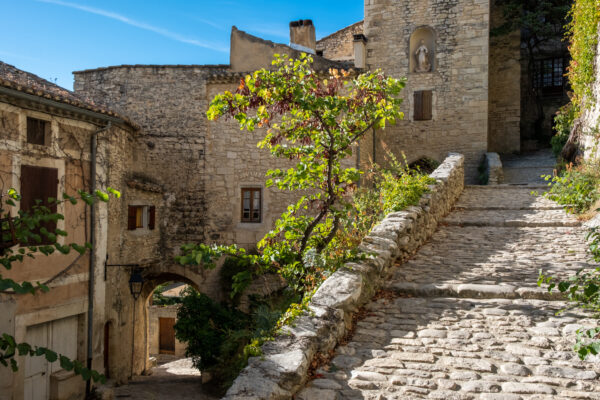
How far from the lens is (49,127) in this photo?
360 inches

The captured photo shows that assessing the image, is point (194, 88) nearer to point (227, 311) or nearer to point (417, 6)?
point (227, 311)

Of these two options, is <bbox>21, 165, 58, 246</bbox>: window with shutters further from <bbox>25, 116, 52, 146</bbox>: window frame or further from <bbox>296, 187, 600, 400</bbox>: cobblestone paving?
<bbox>296, 187, 600, 400</bbox>: cobblestone paving

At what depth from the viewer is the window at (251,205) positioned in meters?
14.2

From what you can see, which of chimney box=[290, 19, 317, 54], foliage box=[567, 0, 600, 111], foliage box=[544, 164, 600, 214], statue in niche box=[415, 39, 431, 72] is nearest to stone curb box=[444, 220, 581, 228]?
foliage box=[544, 164, 600, 214]

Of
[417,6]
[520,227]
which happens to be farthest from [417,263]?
[417,6]

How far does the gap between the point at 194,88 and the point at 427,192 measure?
8.88 m

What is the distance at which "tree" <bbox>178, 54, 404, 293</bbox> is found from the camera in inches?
231

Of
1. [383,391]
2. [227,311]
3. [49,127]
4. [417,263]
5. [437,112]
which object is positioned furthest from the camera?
[437,112]

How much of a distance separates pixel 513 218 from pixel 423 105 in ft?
28.5

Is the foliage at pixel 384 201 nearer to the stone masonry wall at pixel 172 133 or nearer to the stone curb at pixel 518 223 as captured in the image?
the stone curb at pixel 518 223

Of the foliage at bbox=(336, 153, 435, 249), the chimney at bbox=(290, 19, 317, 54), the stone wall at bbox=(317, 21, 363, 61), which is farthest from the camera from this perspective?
the stone wall at bbox=(317, 21, 363, 61)

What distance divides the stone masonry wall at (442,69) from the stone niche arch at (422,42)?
0.08 metres

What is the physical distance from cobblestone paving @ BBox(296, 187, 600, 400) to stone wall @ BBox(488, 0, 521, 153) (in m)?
12.7

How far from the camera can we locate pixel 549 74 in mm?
20281
